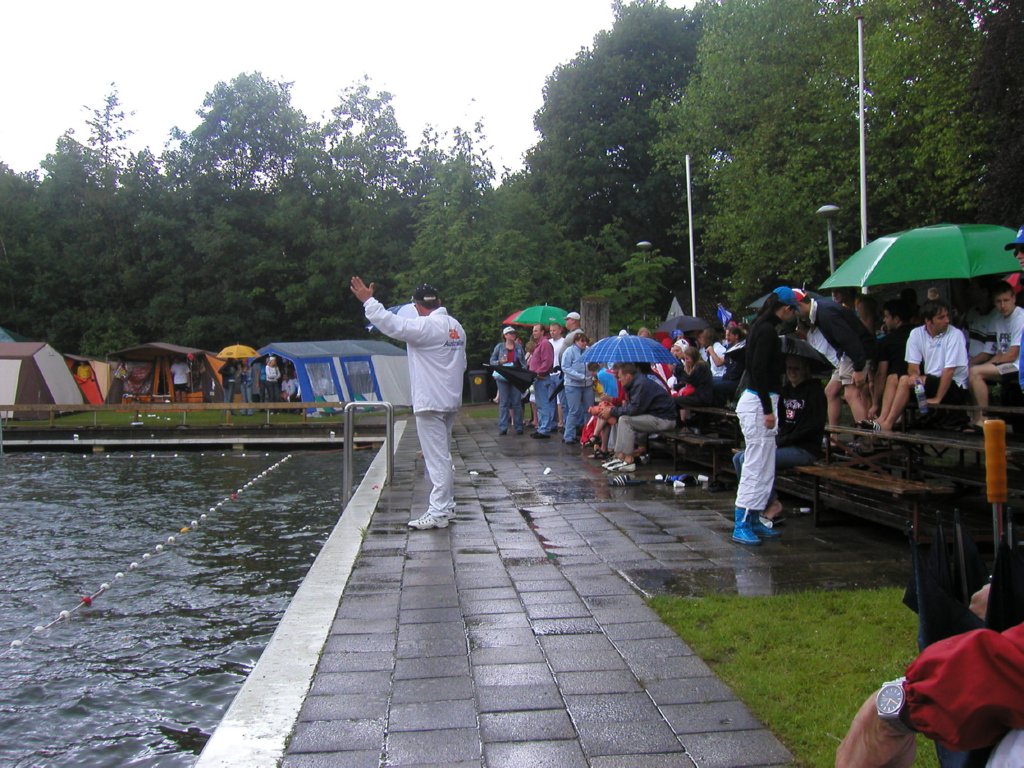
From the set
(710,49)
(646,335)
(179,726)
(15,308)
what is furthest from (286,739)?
(15,308)

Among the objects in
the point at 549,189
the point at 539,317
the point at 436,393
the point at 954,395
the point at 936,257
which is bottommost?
the point at 954,395

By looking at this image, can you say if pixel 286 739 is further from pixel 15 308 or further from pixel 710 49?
pixel 15 308

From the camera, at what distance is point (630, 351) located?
11.7 m

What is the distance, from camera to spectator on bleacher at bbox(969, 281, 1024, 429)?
8244 millimetres

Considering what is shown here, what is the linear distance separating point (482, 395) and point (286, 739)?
25.2 metres

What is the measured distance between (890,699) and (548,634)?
9.98ft

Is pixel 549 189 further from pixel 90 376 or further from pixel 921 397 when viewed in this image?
pixel 921 397

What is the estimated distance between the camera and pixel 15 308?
43031mm

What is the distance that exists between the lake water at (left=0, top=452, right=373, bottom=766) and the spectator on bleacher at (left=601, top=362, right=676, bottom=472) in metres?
3.60

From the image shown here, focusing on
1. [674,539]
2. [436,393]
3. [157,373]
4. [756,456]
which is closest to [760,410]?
[756,456]

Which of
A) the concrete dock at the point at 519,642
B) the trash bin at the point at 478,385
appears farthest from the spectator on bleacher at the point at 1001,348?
the trash bin at the point at 478,385

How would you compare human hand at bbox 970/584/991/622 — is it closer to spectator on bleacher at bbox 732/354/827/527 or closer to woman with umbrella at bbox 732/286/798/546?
woman with umbrella at bbox 732/286/798/546

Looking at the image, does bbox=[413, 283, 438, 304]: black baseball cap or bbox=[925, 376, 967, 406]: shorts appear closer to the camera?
bbox=[413, 283, 438, 304]: black baseball cap

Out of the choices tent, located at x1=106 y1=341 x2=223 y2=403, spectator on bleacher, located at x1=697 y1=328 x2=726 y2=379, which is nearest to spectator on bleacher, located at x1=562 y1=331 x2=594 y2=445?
spectator on bleacher, located at x1=697 y1=328 x2=726 y2=379
